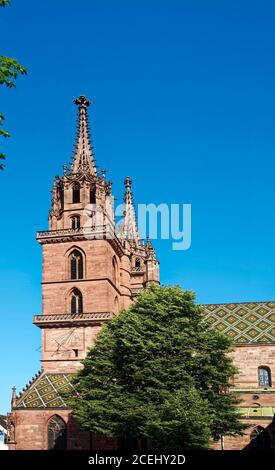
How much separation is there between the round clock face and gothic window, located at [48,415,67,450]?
6.53m

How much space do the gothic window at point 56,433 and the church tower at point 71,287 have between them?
74mm

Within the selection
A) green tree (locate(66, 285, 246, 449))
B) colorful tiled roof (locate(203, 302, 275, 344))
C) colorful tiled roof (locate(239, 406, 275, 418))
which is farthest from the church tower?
colorful tiled roof (locate(239, 406, 275, 418))

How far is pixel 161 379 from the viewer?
3819 centimetres

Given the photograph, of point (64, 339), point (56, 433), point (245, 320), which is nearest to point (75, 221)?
point (64, 339)

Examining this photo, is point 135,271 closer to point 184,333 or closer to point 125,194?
point 125,194

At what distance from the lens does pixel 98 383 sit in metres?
41.0

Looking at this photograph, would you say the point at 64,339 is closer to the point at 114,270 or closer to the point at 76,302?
the point at 76,302

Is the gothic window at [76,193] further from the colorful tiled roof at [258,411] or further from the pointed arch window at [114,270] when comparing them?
the colorful tiled roof at [258,411]

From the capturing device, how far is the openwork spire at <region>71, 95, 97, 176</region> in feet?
191

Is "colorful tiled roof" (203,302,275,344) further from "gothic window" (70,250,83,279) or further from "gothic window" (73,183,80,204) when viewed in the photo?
"gothic window" (73,183,80,204)

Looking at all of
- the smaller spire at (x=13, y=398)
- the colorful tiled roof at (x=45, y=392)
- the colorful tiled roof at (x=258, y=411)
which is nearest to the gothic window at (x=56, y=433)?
the colorful tiled roof at (x=45, y=392)

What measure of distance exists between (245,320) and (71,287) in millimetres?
14946

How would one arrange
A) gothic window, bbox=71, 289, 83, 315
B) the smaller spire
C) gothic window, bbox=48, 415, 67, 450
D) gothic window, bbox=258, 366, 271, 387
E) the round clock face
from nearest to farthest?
1. gothic window, bbox=48, 415, 67, 450
2. the smaller spire
3. gothic window, bbox=258, 366, 271, 387
4. the round clock face
5. gothic window, bbox=71, 289, 83, 315
